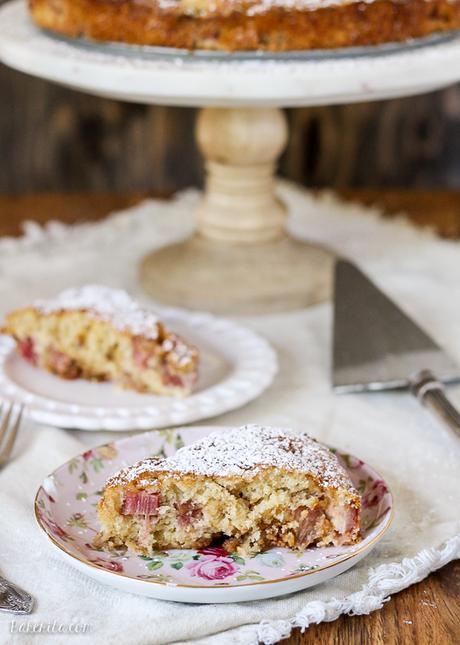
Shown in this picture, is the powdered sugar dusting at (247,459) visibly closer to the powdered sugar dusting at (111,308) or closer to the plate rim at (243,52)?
→ the powdered sugar dusting at (111,308)

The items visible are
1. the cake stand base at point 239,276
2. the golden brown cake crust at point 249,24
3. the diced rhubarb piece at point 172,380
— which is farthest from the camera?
the cake stand base at point 239,276

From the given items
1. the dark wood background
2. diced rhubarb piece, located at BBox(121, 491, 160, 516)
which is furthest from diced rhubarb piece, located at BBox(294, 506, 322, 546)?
the dark wood background

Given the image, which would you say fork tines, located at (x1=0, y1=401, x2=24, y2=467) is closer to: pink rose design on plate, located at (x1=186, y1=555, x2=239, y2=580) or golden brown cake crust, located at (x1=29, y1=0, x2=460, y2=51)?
pink rose design on plate, located at (x1=186, y1=555, x2=239, y2=580)

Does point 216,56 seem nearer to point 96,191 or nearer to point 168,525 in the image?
point 168,525

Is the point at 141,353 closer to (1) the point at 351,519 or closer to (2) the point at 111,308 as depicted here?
(2) the point at 111,308

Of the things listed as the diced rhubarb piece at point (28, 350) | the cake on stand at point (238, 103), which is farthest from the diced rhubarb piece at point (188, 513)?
the cake on stand at point (238, 103)
